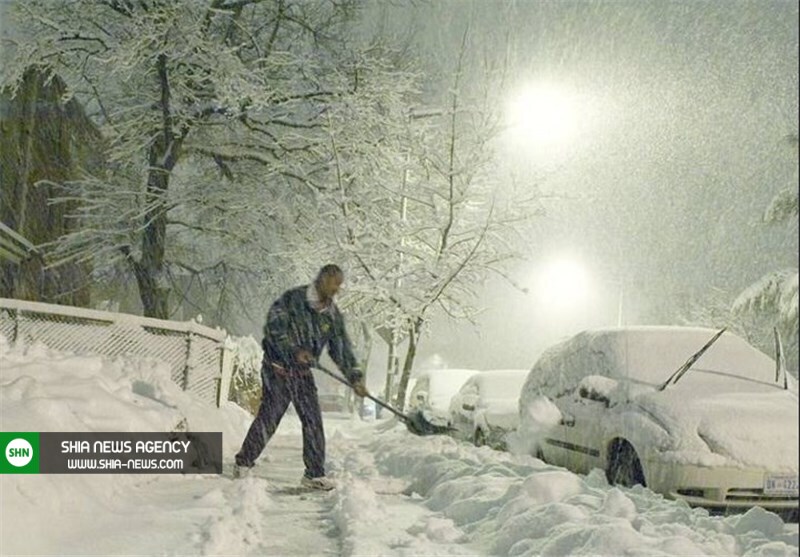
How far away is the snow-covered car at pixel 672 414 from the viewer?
127 centimetres

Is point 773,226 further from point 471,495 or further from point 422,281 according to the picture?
point 471,495

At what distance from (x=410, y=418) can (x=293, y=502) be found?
546mm

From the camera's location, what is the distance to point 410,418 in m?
2.18

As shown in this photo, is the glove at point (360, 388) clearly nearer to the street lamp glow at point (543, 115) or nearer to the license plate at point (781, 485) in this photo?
the street lamp glow at point (543, 115)

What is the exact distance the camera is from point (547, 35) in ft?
6.24

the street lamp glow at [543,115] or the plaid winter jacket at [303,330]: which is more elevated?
the street lamp glow at [543,115]

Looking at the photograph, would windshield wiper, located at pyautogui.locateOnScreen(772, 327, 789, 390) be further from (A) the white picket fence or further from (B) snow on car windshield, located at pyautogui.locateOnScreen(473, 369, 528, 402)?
(A) the white picket fence

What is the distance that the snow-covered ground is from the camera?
1683mm

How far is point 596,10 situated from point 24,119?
2.30 m

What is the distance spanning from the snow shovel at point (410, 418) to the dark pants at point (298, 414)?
4.1 inches

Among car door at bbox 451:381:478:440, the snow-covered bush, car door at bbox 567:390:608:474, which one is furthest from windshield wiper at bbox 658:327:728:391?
the snow-covered bush

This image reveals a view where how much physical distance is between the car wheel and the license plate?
0.70 m

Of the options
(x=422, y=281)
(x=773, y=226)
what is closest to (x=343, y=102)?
(x=422, y=281)

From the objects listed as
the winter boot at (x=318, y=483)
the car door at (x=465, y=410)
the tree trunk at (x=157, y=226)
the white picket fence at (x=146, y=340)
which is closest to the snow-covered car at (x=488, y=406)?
the car door at (x=465, y=410)
